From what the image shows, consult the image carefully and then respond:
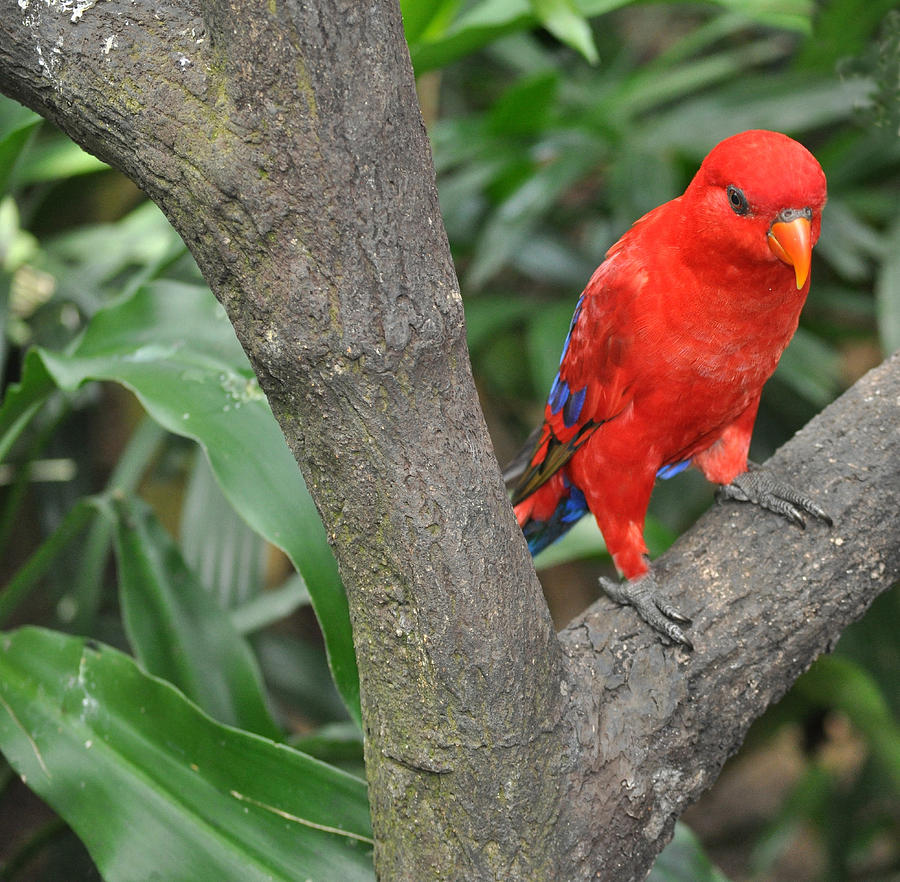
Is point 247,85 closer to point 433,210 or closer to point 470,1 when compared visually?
point 433,210

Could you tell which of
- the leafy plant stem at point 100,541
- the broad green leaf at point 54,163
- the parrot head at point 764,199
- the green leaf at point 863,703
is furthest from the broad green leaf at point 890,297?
the broad green leaf at point 54,163

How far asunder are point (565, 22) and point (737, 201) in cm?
56

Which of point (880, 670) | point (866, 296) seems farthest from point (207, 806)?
point (866, 296)

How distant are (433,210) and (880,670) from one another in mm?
2202

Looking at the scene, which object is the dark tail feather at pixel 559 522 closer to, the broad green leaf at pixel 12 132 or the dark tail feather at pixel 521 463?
the dark tail feather at pixel 521 463

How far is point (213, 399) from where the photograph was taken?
1293 millimetres

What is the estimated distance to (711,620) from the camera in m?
1.21

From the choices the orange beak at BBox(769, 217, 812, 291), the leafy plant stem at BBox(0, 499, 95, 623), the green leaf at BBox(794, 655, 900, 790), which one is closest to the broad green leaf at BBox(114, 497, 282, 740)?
the leafy plant stem at BBox(0, 499, 95, 623)

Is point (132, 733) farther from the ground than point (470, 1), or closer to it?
closer to it

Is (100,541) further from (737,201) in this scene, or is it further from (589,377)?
(737,201)

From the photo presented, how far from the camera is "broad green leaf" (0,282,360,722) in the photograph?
1.22 metres

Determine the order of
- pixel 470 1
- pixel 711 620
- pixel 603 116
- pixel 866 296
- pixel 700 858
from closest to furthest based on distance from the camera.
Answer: pixel 711 620, pixel 700 858, pixel 470 1, pixel 603 116, pixel 866 296

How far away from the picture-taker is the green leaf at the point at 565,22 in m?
1.53

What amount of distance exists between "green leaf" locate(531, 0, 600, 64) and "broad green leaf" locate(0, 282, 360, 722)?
773 millimetres
